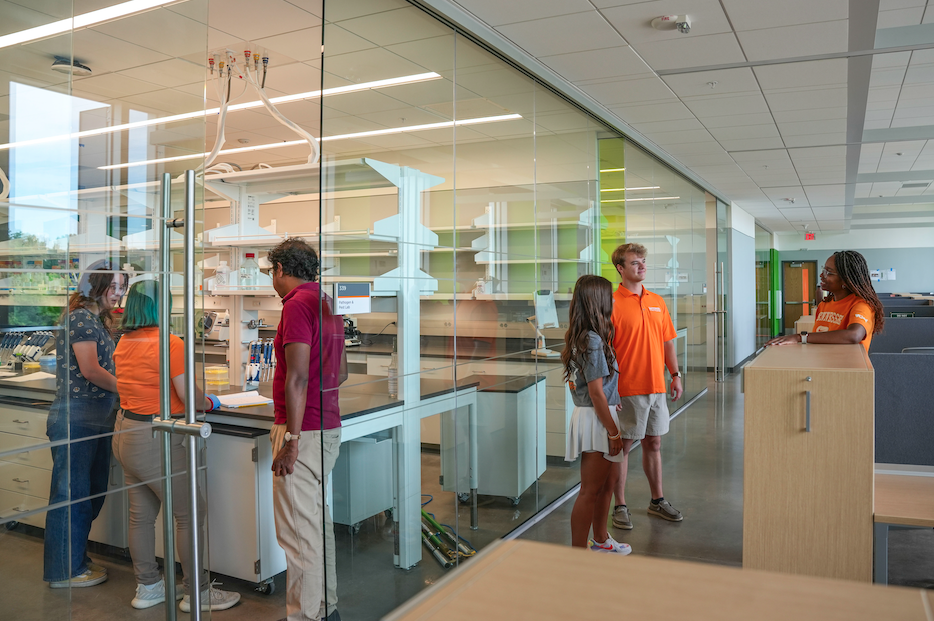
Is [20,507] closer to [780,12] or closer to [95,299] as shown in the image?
[95,299]

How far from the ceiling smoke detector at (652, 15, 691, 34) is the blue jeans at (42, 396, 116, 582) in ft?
11.0

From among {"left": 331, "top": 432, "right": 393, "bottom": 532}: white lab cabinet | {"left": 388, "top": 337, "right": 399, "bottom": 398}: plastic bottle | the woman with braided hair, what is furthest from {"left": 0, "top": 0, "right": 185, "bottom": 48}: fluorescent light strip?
the woman with braided hair

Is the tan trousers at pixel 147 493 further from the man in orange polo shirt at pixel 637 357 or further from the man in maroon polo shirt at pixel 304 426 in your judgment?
the man in orange polo shirt at pixel 637 357

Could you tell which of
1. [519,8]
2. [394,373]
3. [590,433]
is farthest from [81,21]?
[590,433]

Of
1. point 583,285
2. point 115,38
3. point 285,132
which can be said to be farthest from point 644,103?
point 115,38

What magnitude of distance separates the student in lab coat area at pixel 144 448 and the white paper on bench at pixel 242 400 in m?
1.38

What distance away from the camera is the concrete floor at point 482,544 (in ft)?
5.98

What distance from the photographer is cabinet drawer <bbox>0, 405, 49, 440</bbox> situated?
5.71 ft

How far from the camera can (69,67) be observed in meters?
1.91

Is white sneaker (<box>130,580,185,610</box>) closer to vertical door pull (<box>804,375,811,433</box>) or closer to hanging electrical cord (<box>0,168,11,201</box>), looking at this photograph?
hanging electrical cord (<box>0,168,11,201</box>)

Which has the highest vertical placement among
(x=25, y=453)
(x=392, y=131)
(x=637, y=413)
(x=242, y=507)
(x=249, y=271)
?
(x=392, y=131)

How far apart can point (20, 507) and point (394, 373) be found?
167 cm

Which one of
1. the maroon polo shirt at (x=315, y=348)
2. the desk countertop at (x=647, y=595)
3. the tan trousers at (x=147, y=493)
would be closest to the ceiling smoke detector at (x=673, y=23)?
the maroon polo shirt at (x=315, y=348)

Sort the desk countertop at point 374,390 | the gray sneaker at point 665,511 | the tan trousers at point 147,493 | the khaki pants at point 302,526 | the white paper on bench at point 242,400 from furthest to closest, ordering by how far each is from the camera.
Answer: the gray sneaker at point 665,511
the white paper on bench at point 242,400
the khaki pants at point 302,526
the desk countertop at point 374,390
the tan trousers at point 147,493
